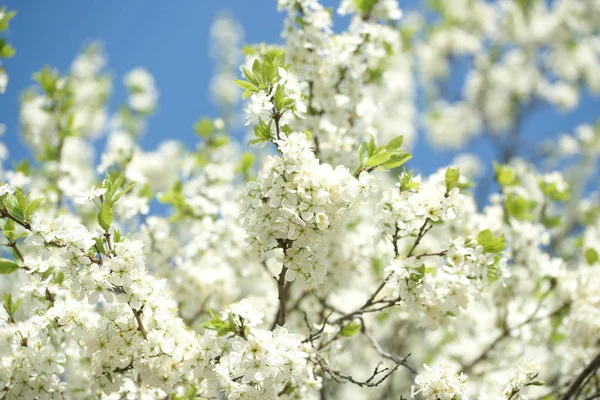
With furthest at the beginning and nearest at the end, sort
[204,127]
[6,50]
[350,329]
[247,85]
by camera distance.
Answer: [204,127], [6,50], [350,329], [247,85]

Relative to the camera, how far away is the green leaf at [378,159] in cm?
254

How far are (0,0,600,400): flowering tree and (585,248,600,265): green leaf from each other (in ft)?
0.05

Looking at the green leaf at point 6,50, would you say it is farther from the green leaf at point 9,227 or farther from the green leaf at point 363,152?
the green leaf at point 363,152

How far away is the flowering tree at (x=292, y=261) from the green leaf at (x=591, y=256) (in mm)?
14

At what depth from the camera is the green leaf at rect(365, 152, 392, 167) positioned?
2.54 m

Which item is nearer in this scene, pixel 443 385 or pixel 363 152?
pixel 443 385

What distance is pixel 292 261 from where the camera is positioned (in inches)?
95.3

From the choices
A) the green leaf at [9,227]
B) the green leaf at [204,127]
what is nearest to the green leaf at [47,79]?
the green leaf at [204,127]

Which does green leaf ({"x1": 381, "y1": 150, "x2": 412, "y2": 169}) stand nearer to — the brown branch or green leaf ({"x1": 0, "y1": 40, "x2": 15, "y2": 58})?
the brown branch

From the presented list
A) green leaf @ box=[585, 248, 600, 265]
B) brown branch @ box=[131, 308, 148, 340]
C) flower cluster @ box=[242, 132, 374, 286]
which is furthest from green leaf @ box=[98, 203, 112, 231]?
green leaf @ box=[585, 248, 600, 265]

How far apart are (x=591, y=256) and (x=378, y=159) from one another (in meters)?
2.43

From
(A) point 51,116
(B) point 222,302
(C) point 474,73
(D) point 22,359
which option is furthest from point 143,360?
(C) point 474,73

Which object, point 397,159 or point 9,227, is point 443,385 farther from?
point 9,227

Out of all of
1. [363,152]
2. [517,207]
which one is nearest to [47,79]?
[363,152]
